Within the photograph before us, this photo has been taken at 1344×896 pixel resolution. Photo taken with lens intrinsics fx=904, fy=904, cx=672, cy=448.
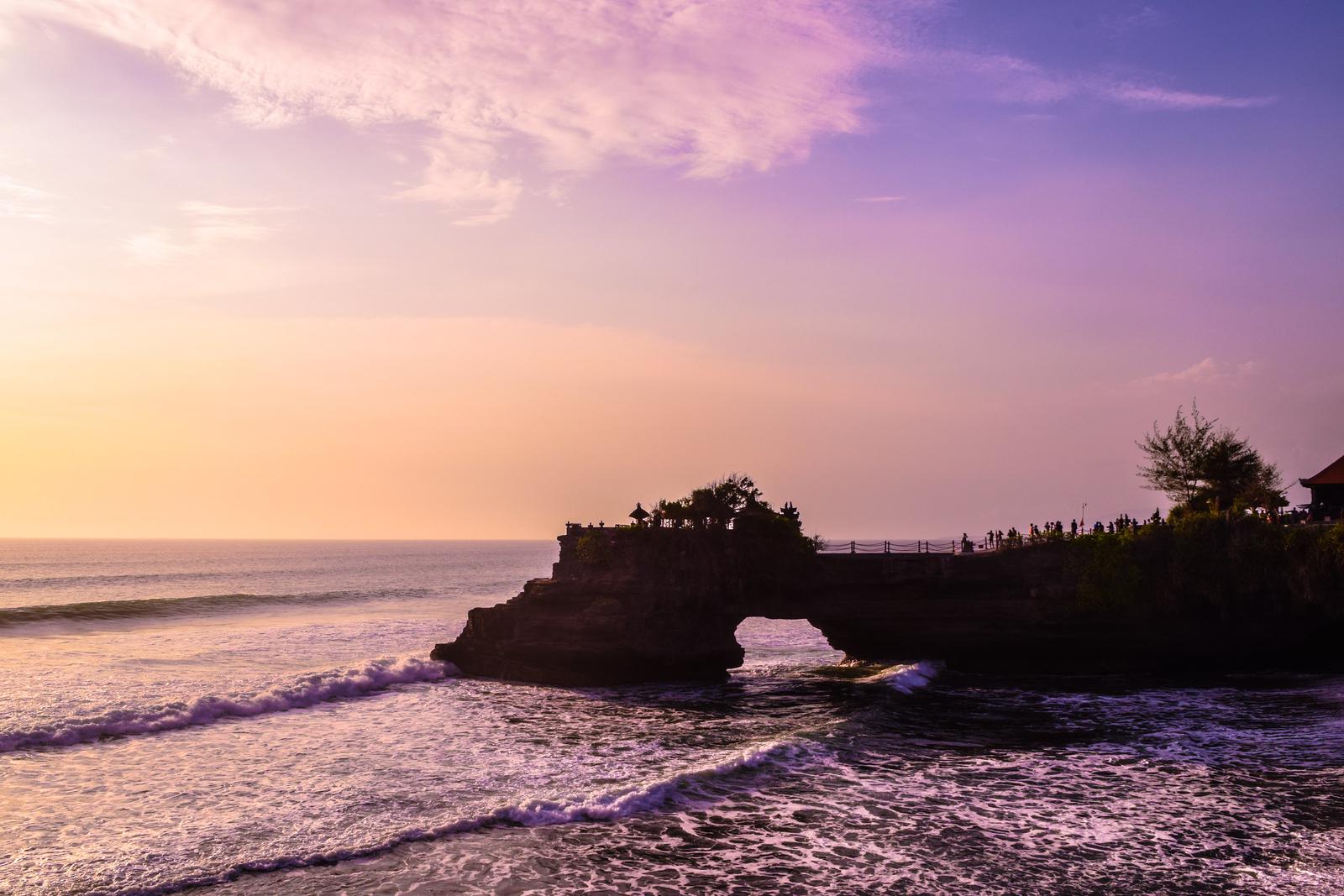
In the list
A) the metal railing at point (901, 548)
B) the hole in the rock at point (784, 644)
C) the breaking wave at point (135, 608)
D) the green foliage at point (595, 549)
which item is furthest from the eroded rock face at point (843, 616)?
the breaking wave at point (135, 608)

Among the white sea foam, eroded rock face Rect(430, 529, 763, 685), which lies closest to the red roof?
the white sea foam

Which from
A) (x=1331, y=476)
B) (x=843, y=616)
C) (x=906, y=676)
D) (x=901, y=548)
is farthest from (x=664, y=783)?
(x=1331, y=476)

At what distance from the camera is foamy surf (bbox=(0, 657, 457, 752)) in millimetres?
25734

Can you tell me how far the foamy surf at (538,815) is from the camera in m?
15.9

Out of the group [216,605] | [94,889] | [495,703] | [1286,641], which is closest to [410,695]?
[495,703]

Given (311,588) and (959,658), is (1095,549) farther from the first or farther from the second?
(311,588)

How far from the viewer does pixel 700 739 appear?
2534 centimetres

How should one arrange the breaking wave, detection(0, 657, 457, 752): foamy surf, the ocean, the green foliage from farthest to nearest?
1. the breaking wave
2. the green foliage
3. detection(0, 657, 457, 752): foamy surf
4. the ocean

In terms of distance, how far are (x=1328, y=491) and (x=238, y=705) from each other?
53390 millimetres

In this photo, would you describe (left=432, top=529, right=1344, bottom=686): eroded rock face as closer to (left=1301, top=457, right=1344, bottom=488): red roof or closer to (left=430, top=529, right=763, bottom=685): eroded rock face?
(left=430, top=529, right=763, bottom=685): eroded rock face

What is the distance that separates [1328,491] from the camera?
48.6 m

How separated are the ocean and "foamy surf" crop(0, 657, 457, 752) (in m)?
0.11

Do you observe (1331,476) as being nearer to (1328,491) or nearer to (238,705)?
(1328,491)

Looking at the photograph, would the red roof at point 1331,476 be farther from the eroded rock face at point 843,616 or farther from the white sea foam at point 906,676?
the white sea foam at point 906,676
